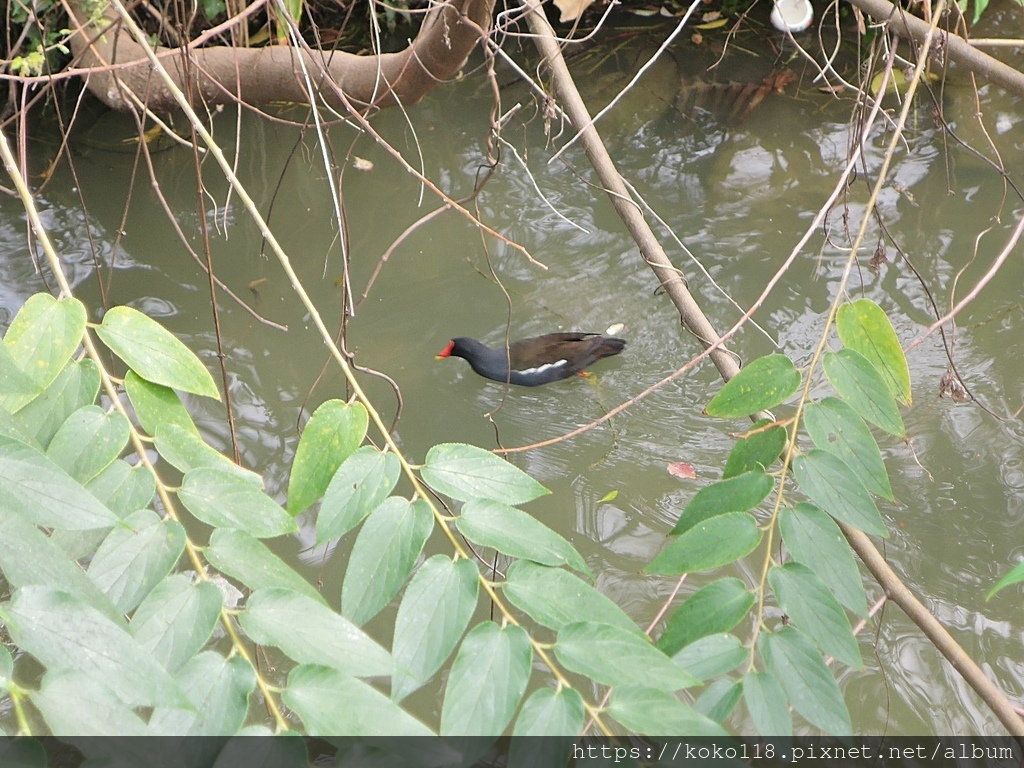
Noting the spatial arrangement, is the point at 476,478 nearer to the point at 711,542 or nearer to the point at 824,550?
the point at 711,542

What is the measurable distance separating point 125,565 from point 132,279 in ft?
14.0

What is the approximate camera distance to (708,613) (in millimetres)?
1049

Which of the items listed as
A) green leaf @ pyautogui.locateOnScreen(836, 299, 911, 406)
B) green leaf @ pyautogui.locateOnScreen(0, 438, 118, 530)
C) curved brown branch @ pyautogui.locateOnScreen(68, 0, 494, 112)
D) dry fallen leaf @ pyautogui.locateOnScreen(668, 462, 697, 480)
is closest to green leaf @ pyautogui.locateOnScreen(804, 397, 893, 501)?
green leaf @ pyautogui.locateOnScreen(836, 299, 911, 406)

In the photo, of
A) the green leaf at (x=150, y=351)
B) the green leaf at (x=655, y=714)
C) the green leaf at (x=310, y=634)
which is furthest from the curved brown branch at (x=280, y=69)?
the green leaf at (x=655, y=714)

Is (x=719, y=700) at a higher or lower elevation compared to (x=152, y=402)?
lower

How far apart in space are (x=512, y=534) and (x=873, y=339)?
0.62m

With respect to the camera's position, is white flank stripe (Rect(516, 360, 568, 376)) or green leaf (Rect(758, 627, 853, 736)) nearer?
green leaf (Rect(758, 627, 853, 736))

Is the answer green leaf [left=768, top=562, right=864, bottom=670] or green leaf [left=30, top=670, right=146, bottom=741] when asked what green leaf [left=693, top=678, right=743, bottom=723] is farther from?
green leaf [left=30, top=670, right=146, bottom=741]

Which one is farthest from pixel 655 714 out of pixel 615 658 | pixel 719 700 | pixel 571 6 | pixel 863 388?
pixel 571 6

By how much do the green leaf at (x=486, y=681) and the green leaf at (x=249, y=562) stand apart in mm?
186

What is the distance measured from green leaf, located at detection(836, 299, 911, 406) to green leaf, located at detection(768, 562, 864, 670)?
1.23ft

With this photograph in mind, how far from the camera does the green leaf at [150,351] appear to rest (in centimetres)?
118

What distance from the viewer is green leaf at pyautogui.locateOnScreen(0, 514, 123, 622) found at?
78cm

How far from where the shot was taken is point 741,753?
88 centimetres
